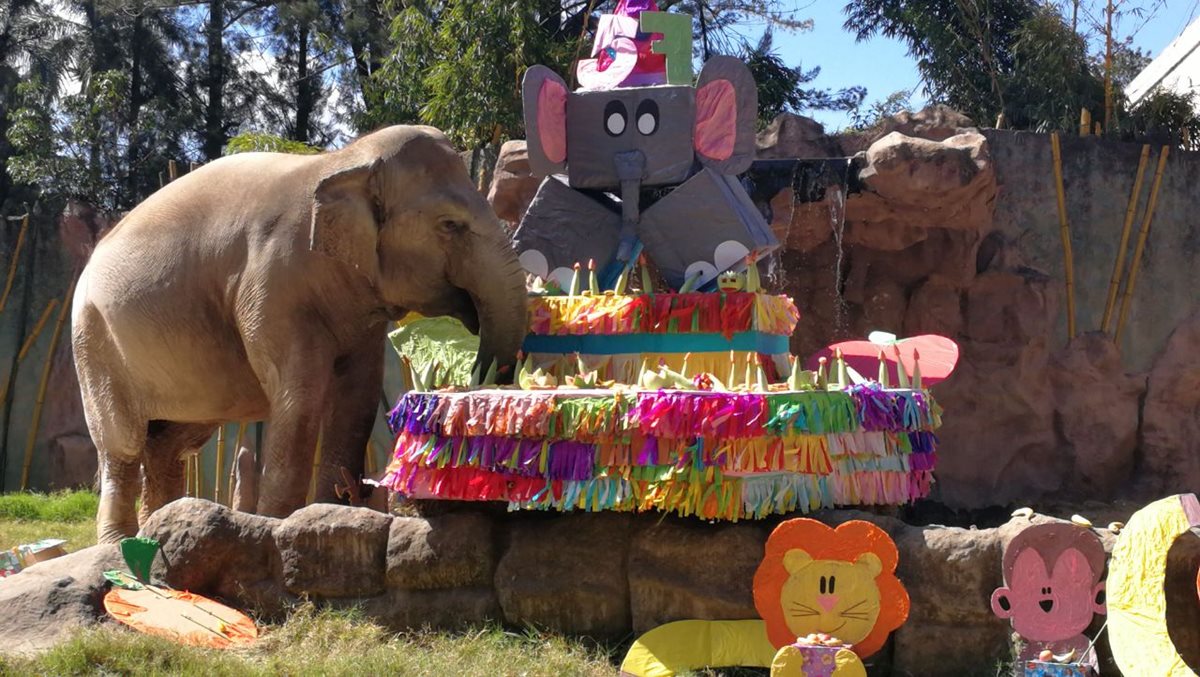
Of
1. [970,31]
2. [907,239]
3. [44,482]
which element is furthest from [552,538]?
[970,31]

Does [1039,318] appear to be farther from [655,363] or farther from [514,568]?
[514,568]

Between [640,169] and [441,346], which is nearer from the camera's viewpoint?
[441,346]

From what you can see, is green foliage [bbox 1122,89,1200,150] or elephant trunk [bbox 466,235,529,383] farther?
green foliage [bbox 1122,89,1200,150]

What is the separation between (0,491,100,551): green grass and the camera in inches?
362

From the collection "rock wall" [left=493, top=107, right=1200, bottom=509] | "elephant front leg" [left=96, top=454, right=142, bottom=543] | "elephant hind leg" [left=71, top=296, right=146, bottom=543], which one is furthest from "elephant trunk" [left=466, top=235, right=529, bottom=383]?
"rock wall" [left=493, top=107, right=1200, bottom=509]

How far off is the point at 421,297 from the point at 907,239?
4.97 meters

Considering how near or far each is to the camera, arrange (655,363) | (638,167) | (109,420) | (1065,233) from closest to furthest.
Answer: (655,363)
(638,167)
(109,420)
(1065,233)

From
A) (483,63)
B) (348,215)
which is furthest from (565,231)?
(483,63)

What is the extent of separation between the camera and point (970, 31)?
1662 centimetres

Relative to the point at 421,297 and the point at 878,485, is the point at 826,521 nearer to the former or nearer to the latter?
the point at 878,485

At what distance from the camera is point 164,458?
7.52m

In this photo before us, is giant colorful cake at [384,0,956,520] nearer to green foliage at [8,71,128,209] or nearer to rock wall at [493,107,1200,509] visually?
rock wall at [493,107,1200,509]

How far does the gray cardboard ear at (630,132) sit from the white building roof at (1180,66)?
32.4ft

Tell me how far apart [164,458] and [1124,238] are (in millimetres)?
7241
